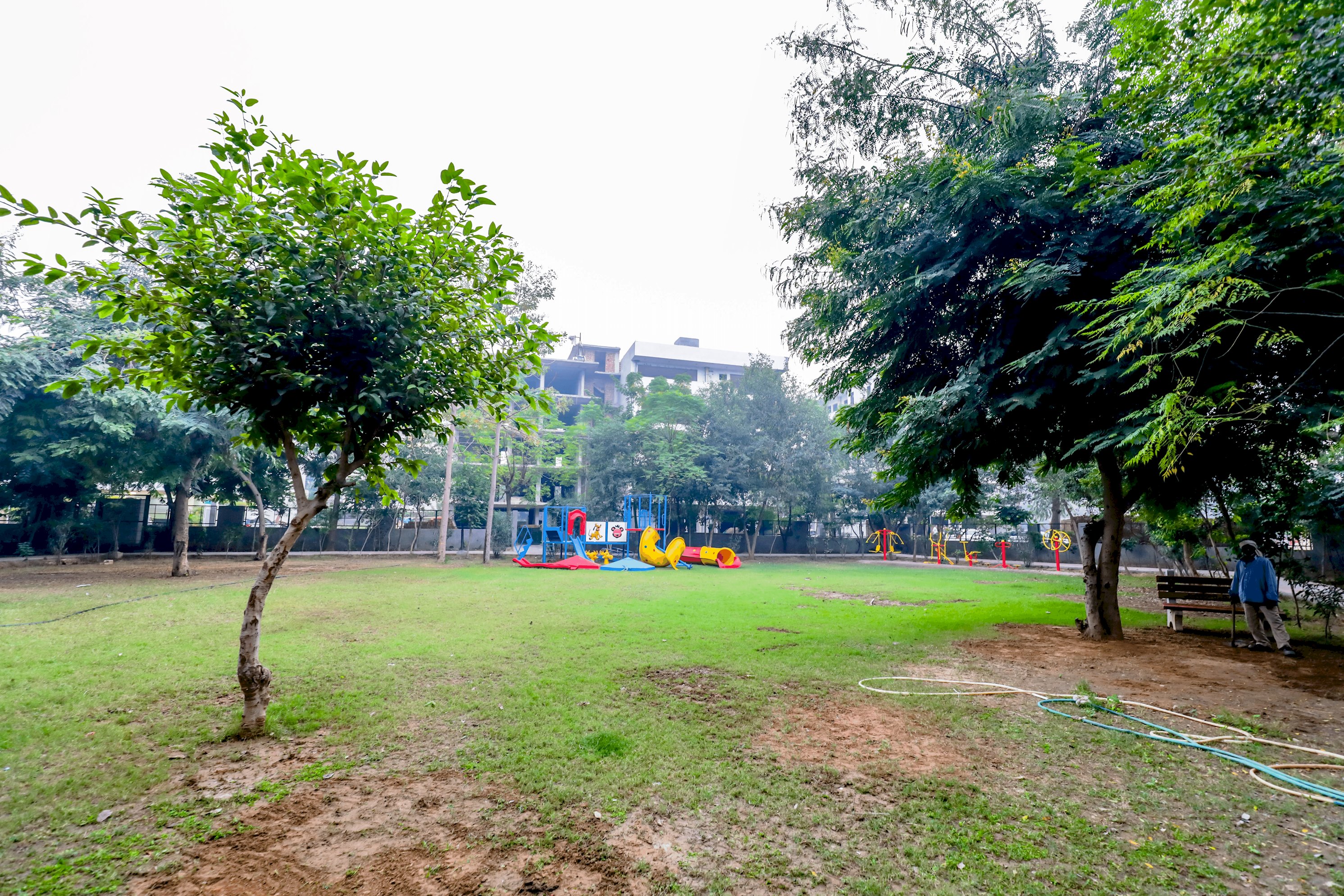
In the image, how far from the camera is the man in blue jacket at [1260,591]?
8062 millimetres

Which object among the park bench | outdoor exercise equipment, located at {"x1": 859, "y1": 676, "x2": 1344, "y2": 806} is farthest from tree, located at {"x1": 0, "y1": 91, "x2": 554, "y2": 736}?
the park bench

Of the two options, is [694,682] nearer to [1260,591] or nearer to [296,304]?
[296,304]

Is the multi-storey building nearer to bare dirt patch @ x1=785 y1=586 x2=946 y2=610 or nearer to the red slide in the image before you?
the red slide

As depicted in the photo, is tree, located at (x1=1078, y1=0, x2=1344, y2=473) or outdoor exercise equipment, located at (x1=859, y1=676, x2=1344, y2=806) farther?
tree, located at (x1=1078, y1=0, x2=1344, y2=473)

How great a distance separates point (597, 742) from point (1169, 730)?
4699mm

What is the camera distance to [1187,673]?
7.17m

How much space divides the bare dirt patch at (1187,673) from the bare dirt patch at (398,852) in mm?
5534

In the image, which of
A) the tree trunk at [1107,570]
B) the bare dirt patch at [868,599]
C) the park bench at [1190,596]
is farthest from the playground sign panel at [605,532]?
Result: the park bench at [1190,596]

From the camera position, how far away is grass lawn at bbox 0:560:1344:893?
123 inches

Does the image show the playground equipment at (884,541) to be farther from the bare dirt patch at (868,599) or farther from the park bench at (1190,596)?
the park bench at (1190,596)

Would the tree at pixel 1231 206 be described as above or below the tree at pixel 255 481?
above

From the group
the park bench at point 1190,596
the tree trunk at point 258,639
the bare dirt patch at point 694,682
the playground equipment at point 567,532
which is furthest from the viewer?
the playground equipment at point 567,532

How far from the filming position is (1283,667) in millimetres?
7512

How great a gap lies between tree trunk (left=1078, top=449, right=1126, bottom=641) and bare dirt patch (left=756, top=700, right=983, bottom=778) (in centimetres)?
567
